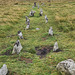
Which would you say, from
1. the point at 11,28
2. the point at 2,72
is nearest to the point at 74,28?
the point at 11,28

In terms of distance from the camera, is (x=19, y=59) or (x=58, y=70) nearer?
(x=58, y=70)

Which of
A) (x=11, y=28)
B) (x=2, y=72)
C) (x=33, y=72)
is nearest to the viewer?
(x=2, y=72)

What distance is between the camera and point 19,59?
7.04m

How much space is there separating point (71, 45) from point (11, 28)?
762 centimetres

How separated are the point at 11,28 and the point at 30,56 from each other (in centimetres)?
737

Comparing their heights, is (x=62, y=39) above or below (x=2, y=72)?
below

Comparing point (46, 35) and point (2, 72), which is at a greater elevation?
point (2, 72)

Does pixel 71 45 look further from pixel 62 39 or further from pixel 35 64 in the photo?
→ pixel 35 64

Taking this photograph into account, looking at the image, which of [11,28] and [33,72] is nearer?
[33,72]

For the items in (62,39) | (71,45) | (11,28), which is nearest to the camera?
(71,45)

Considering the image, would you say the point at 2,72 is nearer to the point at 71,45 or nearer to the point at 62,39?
the point at 71,45

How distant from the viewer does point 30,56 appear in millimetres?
7301

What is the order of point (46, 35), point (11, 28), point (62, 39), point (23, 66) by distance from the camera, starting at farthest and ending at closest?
point (11, 28), point (46, 35), point (62, 39), point (23, 66)

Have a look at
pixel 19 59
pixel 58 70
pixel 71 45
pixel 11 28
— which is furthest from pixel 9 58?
pixel 11 28
